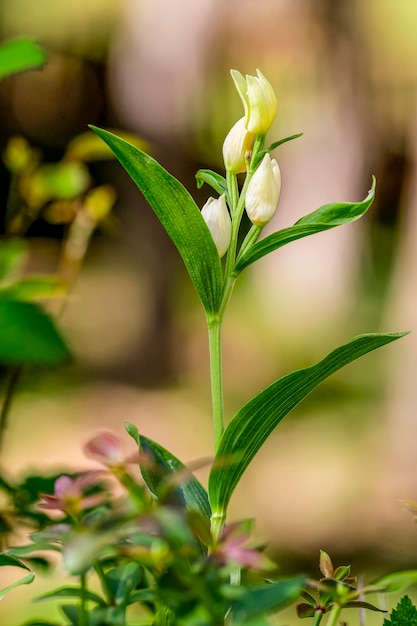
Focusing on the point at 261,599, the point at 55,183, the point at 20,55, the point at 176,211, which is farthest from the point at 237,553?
the point at 55,183

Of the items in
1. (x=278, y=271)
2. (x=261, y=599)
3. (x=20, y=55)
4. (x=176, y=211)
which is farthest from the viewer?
(x=278, y=271)

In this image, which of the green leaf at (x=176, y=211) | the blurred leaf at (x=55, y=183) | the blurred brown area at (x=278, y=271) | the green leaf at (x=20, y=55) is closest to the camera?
the green leaf at (x=176, y=211)

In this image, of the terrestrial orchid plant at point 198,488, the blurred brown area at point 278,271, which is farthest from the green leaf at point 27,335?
the blurred brown area at point 278,271

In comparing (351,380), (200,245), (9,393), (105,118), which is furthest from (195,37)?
(200,245)

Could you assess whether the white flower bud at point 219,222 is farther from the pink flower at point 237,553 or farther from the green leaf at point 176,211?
the pink flower at point 237,553

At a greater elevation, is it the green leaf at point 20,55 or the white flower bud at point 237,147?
the green leaf at point 20,55

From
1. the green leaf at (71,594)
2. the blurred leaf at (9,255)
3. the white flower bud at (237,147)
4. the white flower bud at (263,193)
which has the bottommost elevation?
the green leaf at (71,594)

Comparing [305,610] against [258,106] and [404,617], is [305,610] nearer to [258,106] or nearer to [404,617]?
[404,617]

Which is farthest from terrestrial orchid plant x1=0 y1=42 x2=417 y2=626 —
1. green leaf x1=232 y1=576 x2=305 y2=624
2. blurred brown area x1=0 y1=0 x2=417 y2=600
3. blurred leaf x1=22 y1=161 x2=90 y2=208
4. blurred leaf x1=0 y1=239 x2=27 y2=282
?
blurred brown area x1=0 y1=0 x2=417 y2=600

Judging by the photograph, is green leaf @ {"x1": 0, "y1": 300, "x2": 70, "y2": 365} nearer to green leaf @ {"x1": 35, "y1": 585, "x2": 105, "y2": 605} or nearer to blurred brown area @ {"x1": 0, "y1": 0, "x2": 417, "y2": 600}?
green leaf @ {"x1": 35, "y1": 585, "x2": 105, "y2": 605}
